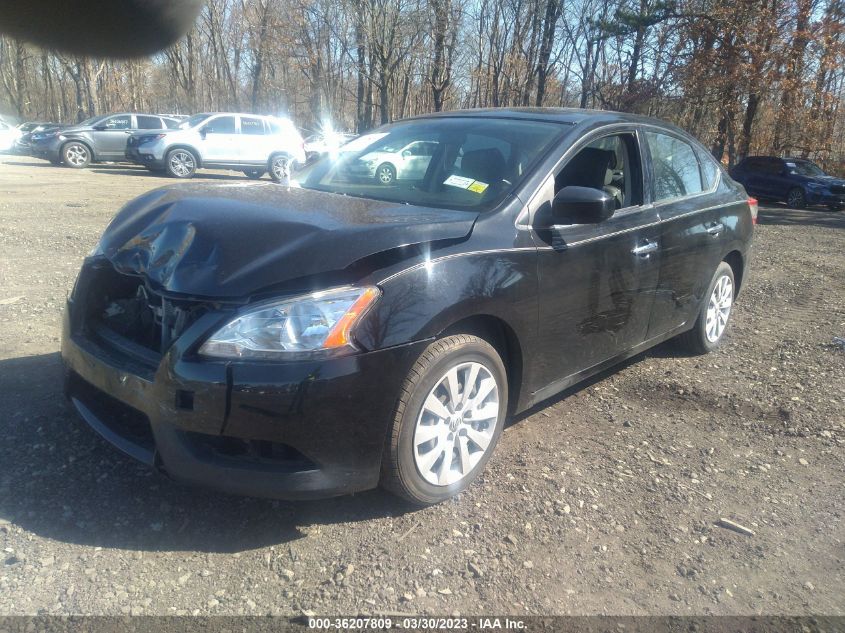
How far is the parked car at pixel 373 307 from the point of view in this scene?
2494mm

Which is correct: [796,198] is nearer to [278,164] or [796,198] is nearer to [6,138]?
[278,164]

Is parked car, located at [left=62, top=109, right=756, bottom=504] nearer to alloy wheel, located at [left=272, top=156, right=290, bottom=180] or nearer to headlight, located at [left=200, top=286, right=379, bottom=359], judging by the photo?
headlight, located at [left=200, top=286, right=379, bottom=359]

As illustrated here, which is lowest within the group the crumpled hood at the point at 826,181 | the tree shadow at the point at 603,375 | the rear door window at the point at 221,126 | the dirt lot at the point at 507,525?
the dirt lot at the point at 507,525

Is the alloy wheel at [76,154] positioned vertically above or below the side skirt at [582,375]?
above

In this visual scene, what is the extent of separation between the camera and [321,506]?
2961 millimetres

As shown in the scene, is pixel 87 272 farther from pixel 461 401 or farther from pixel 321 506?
pixel 461 401

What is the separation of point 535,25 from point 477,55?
674 cm

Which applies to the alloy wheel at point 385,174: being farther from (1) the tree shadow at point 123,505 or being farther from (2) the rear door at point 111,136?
(2) the rear door at point 111,136

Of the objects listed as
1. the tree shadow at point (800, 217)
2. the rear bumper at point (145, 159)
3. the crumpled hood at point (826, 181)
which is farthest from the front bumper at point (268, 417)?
the crumpled hood at point (826, 181)

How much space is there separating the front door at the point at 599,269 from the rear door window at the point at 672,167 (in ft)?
0.71

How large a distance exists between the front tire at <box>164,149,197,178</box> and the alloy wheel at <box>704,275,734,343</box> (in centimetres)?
1750

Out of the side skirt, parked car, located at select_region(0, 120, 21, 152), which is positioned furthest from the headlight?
parked car, located at select_region(0, 120, 21, 152)

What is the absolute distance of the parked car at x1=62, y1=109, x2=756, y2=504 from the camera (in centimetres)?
249

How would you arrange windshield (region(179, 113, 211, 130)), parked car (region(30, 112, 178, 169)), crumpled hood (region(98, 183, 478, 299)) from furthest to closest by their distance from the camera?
1. parked car (region(30, 112, 178, 169))
2. windshield (region(179, 113, 211, 130))
3. crumpled hood (region(98, 183, 478, 299))
